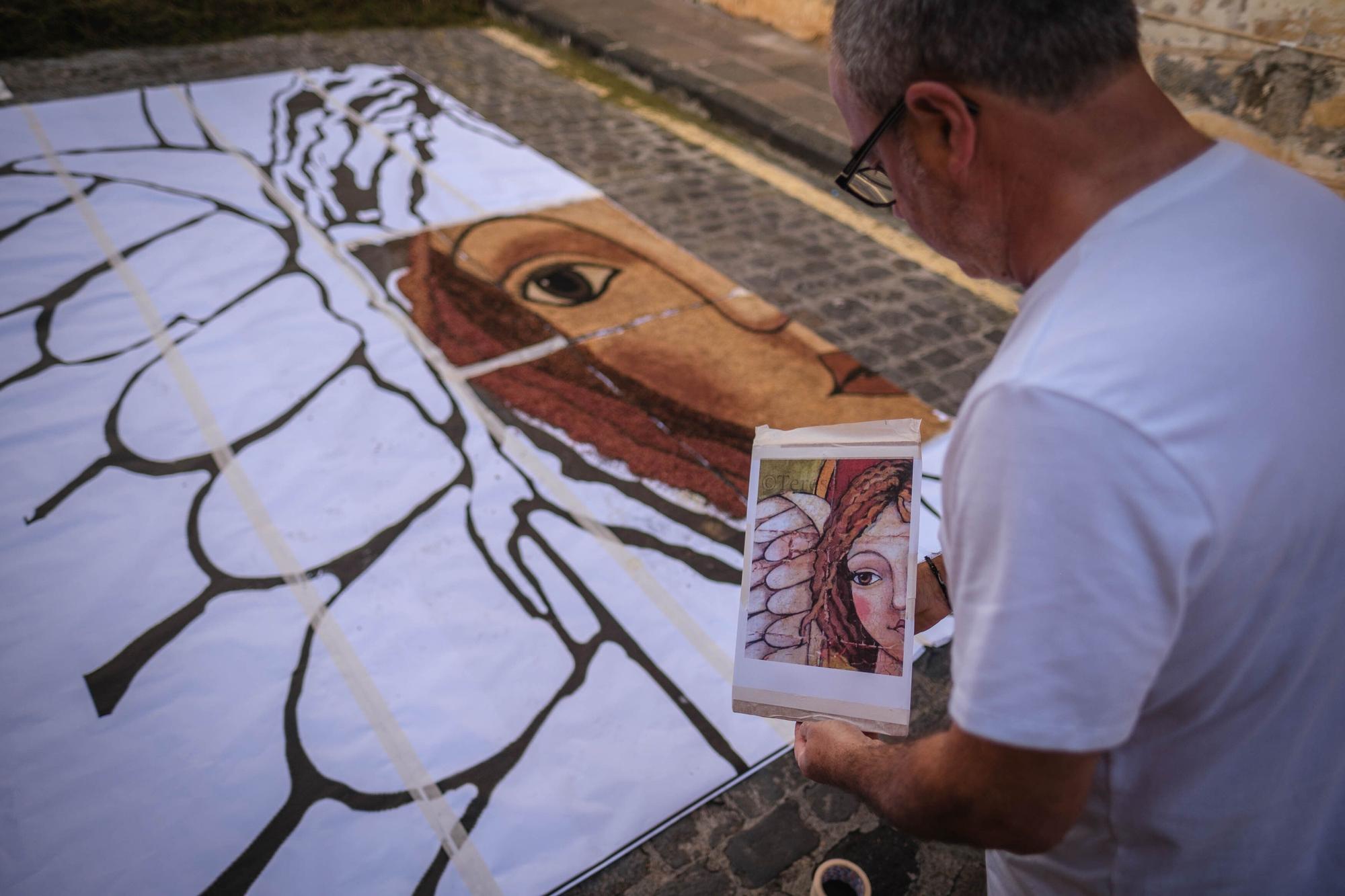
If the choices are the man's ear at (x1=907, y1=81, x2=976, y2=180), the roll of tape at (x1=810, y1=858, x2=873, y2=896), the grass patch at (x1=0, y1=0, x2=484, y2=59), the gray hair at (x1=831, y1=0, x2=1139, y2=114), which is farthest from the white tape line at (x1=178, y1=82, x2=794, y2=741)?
the grass patch at (x1=0, y1=0, x2=484, y2=59)

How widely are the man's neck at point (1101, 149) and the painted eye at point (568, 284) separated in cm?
302

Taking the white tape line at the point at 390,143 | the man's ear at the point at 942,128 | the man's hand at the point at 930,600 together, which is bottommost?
the white tape line at the point at 390,143

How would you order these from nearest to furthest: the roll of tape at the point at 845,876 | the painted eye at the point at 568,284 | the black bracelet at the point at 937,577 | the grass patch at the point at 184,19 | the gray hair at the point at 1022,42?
1. the gray hair at the point at 1022,42
2. the black bracelet at the point at 937,577
3. the roll of tape at the point at 845,876
4. the painted eye at the point at 568,284
5. the grass patch at the point at 184,19

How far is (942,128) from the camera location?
2.92ft

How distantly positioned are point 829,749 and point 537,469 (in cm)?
191

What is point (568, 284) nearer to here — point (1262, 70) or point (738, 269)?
point (738, 269)

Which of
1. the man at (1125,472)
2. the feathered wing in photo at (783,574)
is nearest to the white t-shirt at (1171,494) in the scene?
the man at (1125,472)

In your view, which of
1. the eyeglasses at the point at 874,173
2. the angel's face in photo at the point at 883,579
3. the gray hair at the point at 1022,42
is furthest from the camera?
the angel's face in photo at the point at 883,579

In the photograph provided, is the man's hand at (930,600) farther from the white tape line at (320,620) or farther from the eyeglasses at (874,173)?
the white tape line at (320,620)

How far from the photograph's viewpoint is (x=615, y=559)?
262 centimetres

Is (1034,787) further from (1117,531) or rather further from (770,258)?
(770,258)

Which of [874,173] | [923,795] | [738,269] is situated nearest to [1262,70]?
[738,269]

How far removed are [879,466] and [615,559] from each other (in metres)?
→ 1.46

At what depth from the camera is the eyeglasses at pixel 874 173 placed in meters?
0.92
